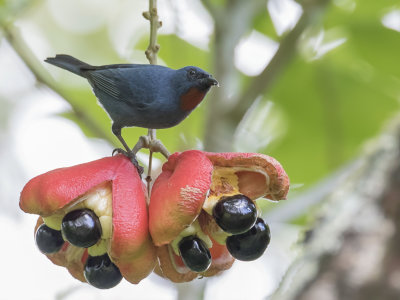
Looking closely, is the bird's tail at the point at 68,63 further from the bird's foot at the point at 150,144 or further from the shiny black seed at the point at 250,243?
the shiny black seed at the point at 250,243

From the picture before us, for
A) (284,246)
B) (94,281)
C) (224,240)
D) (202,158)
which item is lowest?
(284,246)

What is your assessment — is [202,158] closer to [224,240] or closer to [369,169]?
[224,240]

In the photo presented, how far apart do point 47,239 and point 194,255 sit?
1.34 ft

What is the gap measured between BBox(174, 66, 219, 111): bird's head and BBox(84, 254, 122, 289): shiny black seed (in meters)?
0.61

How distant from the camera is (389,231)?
1.71 m

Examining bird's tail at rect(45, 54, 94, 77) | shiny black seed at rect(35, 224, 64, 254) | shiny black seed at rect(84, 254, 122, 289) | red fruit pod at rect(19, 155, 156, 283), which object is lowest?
shiny black seed at rect(35, 224, 64, 254)

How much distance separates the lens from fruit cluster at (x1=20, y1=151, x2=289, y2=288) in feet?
5.28

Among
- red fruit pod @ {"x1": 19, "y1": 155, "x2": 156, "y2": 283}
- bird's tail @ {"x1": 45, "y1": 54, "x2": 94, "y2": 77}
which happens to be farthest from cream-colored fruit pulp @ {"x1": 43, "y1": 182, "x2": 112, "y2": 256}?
bird's tail @ {"x1": 45, "y1": 54, "x2": 94, "y2": 77}

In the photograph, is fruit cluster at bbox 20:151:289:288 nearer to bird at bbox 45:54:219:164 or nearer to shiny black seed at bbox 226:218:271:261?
shiny black seed at bbox 226:218:271:261

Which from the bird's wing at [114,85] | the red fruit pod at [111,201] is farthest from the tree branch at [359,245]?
the bird's wing at [114,85]

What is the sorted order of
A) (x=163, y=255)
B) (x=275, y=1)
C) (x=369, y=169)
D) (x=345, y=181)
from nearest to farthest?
(x=163, y=255) → (x=369, y=169) → (x=345, y=181) → (x=275, y=1)

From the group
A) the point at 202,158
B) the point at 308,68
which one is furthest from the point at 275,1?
the point at 202,158

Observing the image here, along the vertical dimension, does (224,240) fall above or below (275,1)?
below

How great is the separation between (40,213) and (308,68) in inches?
84.1
